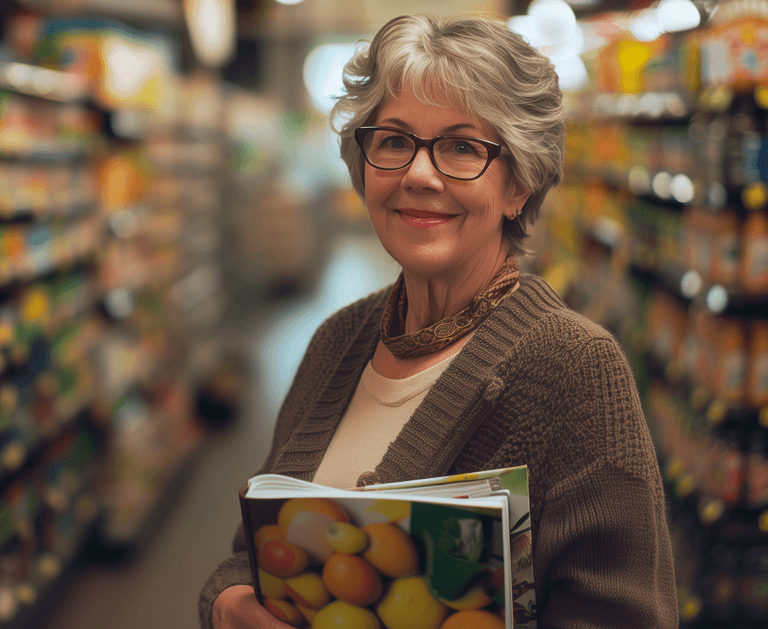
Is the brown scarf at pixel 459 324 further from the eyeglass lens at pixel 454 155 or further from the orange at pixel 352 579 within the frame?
the orange at pixel 352 579

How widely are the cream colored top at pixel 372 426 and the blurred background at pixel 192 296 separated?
0.37 m

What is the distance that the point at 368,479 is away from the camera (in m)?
1.05

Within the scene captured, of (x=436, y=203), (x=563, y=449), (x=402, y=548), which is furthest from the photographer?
(x=436, y=203)

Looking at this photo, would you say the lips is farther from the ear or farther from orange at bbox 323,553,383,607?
orange at bbox 323,553,383,607

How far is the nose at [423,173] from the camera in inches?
42.0

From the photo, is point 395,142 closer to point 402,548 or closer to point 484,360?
point 484,360

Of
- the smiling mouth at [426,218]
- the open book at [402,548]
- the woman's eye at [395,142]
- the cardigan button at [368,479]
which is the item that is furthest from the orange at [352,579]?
the woman's eye at [395,142]

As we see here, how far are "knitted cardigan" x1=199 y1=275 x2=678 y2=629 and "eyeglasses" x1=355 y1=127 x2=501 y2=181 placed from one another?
0.21 m

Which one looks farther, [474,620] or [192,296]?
[192,296]

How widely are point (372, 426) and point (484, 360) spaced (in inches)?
9.0

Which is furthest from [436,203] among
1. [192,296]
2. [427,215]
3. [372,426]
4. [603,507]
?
[192,296]

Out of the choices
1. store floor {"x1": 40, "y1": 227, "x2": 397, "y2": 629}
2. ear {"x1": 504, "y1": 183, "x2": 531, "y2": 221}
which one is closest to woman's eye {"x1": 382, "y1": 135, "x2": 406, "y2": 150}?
ear {"x1": 504, "y1": 183, "x2": 531, "y2": 221}

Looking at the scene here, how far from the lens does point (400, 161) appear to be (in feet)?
3.63

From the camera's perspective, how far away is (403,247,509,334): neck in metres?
1.18
